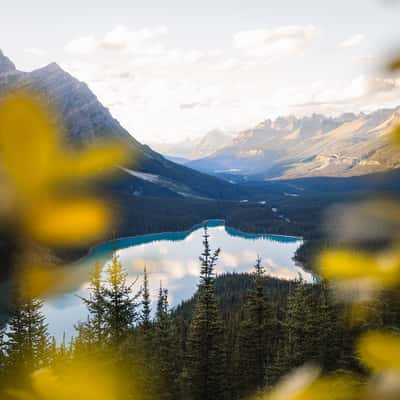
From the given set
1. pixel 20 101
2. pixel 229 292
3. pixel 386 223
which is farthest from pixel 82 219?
pixel 229 292

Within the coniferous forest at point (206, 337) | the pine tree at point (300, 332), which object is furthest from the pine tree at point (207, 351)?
the pine tree at point (300, 332)

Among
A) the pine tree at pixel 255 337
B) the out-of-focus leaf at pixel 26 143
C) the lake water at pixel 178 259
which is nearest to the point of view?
the out-of-focus leaf at pixel 26 143

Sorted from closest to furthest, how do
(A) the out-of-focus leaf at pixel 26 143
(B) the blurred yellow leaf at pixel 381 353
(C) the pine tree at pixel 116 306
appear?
(A) the out-of-focus leaf at pixel 26 143 → (B) the blurred yellow leaf at pixel 381 353 → (C) the pine tree at pixel 116 306

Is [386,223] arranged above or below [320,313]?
below

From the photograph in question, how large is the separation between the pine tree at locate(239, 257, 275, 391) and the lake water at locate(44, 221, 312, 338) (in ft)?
103

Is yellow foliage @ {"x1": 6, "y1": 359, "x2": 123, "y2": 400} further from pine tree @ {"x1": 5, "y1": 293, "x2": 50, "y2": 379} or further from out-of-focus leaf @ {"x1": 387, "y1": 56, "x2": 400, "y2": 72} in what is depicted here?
pine tree @ {"x1": 5, "y1": 293, "x2": 50, "y2": 379}

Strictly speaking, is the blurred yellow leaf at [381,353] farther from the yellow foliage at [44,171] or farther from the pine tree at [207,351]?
the pine tree at [207,351]

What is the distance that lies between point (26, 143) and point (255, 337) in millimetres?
23951

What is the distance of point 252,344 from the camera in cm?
2330

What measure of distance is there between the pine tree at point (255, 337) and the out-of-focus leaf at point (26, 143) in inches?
877

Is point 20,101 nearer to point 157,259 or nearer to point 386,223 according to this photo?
point 386,223

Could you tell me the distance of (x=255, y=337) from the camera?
76.4ft

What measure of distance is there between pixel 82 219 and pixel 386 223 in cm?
108

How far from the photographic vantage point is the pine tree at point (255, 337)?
23.0 m
